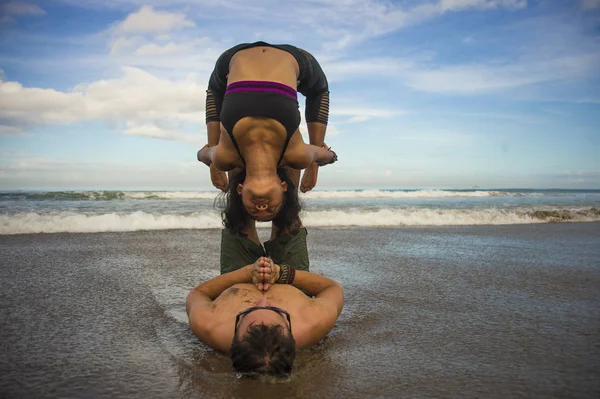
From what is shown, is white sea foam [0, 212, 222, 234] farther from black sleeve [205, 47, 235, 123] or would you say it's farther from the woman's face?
the woman's face

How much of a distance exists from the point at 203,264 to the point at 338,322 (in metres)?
3.20

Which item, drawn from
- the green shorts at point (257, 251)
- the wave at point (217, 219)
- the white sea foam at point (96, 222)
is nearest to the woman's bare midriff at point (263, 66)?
the green shorts at point (257, 251)

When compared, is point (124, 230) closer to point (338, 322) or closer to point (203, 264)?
point (203, 264)

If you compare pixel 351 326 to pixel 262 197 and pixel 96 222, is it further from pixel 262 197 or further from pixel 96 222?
pixel 96 222

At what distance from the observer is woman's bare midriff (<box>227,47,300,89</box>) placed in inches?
145

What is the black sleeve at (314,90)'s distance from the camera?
426 centimetres

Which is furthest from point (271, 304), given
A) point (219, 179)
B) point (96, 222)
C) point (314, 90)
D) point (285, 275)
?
point (96, 222)

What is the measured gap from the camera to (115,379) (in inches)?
98.3

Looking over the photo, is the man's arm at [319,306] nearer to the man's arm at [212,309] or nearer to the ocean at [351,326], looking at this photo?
the ocean at [351,326]

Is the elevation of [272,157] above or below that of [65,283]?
above

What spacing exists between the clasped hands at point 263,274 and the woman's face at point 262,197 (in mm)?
537

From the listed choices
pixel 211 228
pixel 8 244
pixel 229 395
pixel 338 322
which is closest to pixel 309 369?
pixel 229 395

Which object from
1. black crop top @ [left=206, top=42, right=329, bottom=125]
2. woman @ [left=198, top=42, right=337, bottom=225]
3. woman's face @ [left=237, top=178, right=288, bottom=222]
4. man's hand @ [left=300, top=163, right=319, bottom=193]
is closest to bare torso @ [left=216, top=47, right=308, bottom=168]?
woman @ [left=198, top=42, right=337, bottom=225]

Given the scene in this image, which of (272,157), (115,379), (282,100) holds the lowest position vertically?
(115,379)
